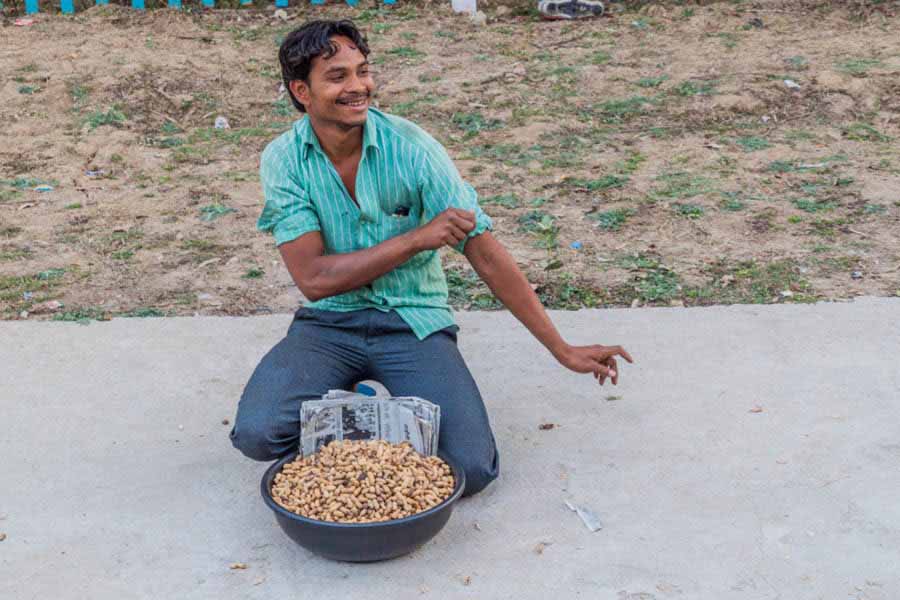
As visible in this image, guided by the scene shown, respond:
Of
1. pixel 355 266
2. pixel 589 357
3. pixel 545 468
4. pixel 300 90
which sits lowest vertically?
pixel 545 468

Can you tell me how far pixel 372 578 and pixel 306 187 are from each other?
110cm

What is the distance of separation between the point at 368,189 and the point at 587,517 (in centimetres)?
108

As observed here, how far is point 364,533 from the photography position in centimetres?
265

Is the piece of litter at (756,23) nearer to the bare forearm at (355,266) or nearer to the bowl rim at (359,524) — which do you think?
the bare forearm at (355,266)

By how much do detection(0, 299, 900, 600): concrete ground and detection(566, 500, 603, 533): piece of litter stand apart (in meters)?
0.02

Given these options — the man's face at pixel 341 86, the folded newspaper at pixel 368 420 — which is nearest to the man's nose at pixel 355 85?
the man's face at pixel 341 86

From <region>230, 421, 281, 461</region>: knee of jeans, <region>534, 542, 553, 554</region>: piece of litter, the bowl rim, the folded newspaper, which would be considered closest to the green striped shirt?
the folded newspaper

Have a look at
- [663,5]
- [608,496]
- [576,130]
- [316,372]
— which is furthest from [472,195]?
[663,5]

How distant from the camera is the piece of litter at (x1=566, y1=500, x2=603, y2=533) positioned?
2945mm

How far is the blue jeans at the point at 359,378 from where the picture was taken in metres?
3.04

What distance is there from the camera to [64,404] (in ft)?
12.1

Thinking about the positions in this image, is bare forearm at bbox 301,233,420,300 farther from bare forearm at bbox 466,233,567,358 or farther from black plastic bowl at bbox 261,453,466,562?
black plastic bowl at bbox 261,453,466,562

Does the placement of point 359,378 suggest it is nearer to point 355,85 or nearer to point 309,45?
point 355,85

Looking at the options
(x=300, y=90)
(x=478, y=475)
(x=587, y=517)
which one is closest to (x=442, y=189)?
(x=300, y=90)
